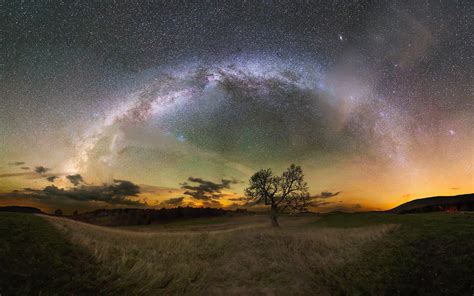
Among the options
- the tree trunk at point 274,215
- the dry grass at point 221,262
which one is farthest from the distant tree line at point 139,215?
the dry grass at point 221,262

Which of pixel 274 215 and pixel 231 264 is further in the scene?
pixel 274 215

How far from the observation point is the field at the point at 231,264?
52.0 feet

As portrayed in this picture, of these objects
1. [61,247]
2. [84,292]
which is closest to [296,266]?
[84,292]

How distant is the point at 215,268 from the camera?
20562 millimetres

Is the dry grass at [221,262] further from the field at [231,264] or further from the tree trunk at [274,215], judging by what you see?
the tree trunk at [274,215]

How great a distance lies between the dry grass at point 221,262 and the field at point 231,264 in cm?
8

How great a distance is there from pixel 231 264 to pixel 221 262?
1.31 metres

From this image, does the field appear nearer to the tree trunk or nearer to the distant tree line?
the tree trunk

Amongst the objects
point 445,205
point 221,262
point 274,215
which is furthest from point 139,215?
point 445,205

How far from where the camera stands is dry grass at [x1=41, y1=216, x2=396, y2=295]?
16.8 metres

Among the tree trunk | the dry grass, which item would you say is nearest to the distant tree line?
the tree trunk

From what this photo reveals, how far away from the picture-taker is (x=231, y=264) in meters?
20.9

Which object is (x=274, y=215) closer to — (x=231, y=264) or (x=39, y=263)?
(x=231, y=264)

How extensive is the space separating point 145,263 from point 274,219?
115 feet
